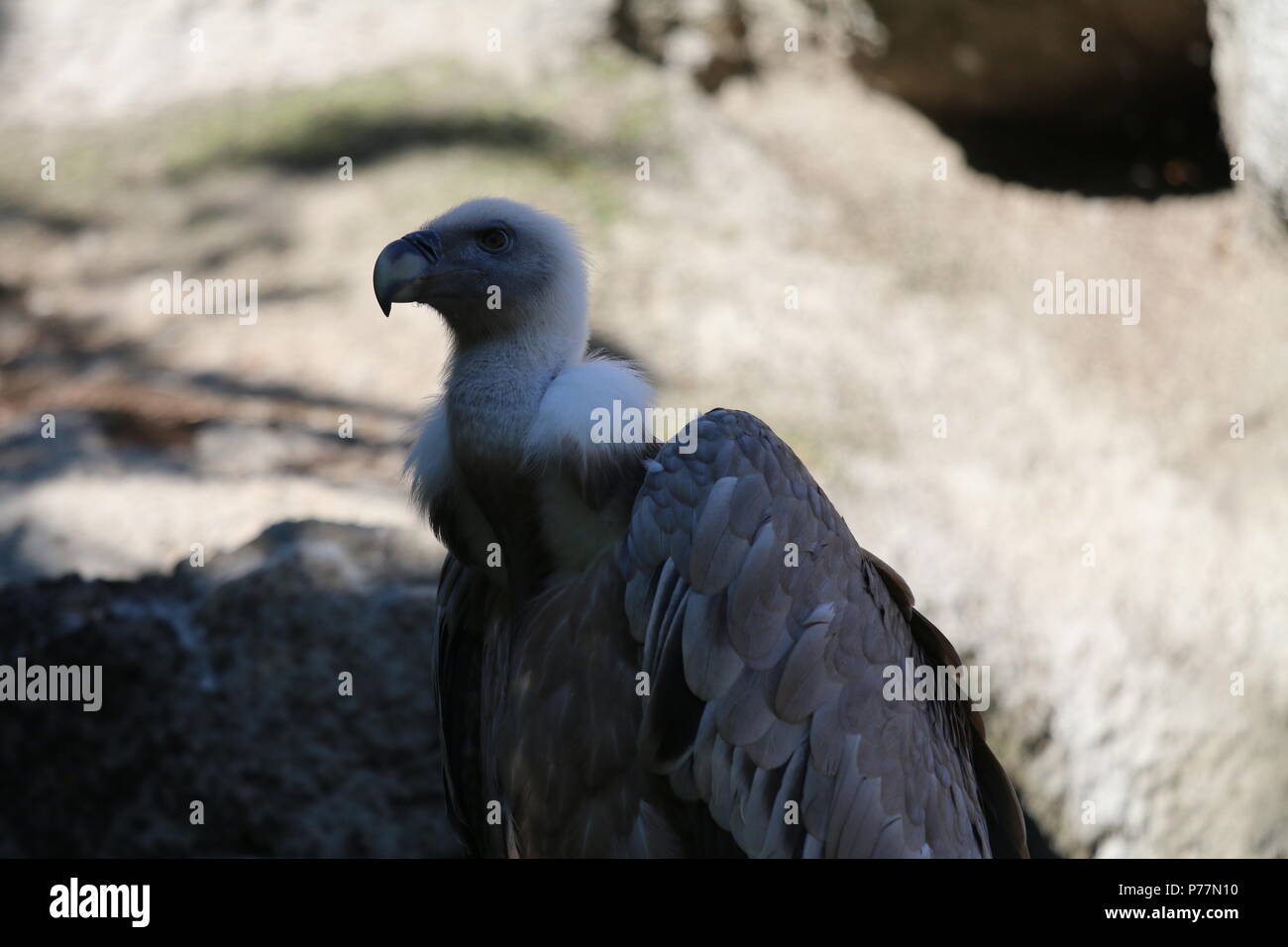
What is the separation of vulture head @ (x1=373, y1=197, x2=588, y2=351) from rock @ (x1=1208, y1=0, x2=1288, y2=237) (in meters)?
3.92

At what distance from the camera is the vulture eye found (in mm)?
3225

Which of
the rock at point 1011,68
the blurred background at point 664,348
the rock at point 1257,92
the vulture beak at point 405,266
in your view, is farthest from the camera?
the rock at point 1011,68

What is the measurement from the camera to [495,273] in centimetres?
317

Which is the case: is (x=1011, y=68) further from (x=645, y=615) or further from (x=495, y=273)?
(x=645, y=615)

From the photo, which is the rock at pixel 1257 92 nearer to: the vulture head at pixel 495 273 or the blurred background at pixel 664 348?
the blurred background at pixel 664 348

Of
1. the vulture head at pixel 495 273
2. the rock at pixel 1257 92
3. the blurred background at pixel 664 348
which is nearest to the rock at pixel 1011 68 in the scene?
the blurred background at pixel 664 348

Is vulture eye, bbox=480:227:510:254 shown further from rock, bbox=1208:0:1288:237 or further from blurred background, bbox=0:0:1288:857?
rock, bbox=1208:0:1288:237

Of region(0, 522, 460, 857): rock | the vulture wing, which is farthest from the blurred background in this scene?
the vulture wing

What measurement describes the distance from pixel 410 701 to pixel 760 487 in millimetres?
1788

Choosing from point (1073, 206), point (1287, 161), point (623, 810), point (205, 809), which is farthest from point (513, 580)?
point (1073, 206)

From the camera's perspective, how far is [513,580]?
3.23 m

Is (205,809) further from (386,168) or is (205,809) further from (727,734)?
(386,168)

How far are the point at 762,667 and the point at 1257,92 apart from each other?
14.2ft

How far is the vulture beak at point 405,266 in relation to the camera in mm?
3014
